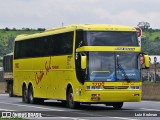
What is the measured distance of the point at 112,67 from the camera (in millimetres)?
Answer: 27828

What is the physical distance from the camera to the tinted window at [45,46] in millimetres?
30062

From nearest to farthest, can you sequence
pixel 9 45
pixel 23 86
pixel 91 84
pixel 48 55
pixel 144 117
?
1. pixel 144 117
2. pixel 91 84
3. pixel 48 55
4. pixel 23 86
5. pixel 9 45

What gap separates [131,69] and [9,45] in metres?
145

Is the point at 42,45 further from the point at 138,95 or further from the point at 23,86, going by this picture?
the point at 138,95

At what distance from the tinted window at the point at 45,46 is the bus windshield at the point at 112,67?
1859 millimetres

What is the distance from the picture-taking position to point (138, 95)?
28234 millimetres

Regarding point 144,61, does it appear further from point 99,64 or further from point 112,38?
point 99,64

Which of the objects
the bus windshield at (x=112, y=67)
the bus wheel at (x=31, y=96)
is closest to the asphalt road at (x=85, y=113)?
the bus windshield at (x=112, y=67)

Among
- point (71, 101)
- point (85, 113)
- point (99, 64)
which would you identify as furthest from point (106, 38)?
point (85, 113)

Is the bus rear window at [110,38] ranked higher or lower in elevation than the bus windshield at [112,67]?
higher

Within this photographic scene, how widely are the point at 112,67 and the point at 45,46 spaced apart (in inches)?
254

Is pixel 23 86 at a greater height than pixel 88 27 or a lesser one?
lesser

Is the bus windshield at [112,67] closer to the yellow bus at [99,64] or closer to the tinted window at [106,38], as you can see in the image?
the yellow bus at [99,64]

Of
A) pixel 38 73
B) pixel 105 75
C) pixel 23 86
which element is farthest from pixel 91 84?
pixel 23 86
